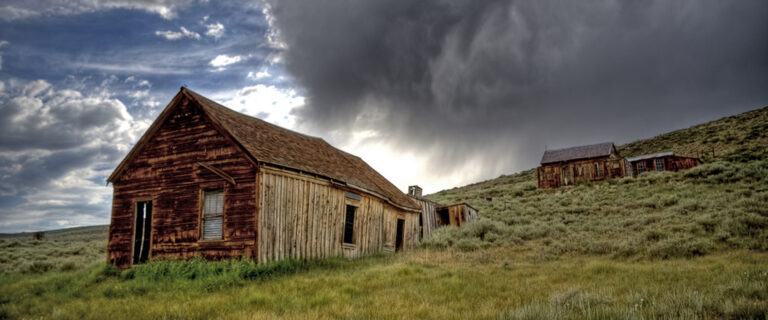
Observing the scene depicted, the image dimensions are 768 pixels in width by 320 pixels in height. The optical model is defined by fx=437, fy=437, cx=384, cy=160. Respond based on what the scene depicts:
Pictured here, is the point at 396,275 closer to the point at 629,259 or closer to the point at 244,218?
the point at 244,218

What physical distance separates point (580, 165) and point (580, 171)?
59 centimetres

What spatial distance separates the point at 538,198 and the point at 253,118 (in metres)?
23.8

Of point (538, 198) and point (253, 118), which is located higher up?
point (253, 118)

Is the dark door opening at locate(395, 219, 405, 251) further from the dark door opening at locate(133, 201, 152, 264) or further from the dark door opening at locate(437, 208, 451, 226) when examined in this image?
the dark door opening at locate(133, 201, 152, 264)

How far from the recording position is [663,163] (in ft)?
124

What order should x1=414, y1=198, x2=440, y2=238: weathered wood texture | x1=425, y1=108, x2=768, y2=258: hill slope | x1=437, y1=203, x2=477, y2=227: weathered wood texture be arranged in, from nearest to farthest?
1. x1=425, y1=108, x2=768, y2=258: hill slope
2. x1=414, y1=198, x2=440, y2=238: weathered wood texture
3. x1=437, y1=203, x2=477, y2=227: weathered wood texture

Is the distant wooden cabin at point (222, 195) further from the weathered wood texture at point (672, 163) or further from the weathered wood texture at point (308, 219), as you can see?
the weathered wood texture at point (672, 163)

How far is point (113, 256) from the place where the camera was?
14180 millimetres

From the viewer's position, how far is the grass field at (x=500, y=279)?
6289 mm

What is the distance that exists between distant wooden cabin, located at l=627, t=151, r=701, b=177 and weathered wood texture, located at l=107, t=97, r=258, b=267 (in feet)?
117

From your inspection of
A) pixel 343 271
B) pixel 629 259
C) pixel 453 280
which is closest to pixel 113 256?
pixel 343 271

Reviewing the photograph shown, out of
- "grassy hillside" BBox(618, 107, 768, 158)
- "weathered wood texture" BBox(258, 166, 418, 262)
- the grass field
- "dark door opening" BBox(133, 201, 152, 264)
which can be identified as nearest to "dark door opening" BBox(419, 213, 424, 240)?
the grass field

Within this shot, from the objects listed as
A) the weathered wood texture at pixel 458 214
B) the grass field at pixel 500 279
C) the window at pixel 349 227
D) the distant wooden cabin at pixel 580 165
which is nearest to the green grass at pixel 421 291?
the grass field at pixel 500 279

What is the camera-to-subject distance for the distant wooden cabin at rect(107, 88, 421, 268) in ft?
40.0
